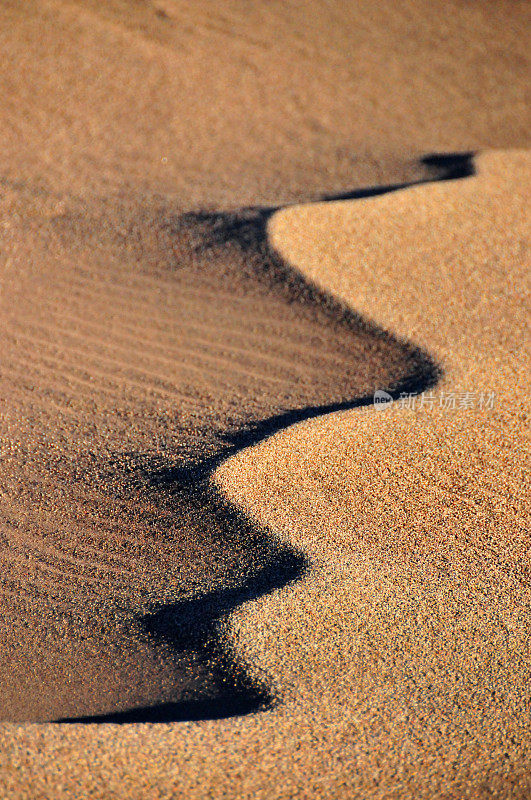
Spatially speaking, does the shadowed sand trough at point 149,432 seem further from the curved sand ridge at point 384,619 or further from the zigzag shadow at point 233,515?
the curved sand ridge at point 384,619

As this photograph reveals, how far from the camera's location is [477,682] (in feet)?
6.71

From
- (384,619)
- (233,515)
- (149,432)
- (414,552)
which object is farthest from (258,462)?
(384,619)

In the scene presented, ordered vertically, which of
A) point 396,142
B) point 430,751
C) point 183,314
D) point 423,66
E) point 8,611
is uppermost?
point 423,66

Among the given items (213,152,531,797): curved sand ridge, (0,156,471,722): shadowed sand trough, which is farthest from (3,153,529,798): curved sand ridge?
(0,156,471,722): shadowed sand trough

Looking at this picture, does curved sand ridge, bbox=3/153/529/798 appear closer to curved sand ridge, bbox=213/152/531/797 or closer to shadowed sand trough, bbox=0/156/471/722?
curved sand ridge, bbox=213/152/531/797

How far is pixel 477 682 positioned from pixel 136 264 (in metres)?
3.19

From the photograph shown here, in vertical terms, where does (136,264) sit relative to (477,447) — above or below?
below

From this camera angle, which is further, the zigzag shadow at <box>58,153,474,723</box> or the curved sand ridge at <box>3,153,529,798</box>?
the zigzag shadow at <box>58,153,474,723</box>

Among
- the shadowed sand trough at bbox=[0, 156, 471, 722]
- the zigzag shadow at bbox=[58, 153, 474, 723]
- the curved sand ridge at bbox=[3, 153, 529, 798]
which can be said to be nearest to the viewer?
the curved sand ridge at bbox=[3, 153, 529, 798]

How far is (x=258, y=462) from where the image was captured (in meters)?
2.88

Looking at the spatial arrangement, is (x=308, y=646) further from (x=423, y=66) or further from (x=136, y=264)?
(x=423, y=66)

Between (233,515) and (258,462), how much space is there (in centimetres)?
29

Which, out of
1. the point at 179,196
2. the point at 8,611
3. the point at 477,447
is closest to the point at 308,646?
the point at 8,611

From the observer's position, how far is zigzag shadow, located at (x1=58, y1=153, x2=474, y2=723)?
2.02 metres
